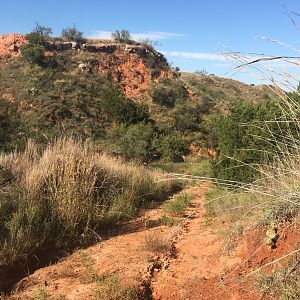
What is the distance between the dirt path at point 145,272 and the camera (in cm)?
411

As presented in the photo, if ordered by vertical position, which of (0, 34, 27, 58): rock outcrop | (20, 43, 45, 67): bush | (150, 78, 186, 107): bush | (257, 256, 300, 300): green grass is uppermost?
(0, 34, 27, 58): rock outcrop

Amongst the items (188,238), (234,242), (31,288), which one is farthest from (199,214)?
(31,288)

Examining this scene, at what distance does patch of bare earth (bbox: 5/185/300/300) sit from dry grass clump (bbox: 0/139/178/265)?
0.40 m

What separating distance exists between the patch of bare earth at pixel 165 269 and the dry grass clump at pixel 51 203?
1.32 feet

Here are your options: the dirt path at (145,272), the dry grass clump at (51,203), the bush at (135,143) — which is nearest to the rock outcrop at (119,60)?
the bush at (135,143)

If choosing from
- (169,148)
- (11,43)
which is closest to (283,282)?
(169,148)

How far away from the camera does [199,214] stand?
8.04 meters

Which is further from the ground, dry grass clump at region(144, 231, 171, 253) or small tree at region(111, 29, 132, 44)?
small tree at region(111, 29, 132, 44)

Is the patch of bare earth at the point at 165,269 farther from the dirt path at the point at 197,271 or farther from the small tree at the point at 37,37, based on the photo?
the small tree at the point at 37,37

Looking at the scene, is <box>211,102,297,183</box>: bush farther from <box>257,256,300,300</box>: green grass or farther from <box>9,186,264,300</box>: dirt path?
<box>257,256,300,300</box>: green grass

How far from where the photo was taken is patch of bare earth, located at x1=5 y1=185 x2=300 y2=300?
3.87 meters

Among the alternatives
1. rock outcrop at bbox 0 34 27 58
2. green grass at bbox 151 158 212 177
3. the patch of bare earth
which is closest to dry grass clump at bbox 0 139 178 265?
the patch of bare earth

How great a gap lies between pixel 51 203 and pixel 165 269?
2.10 m


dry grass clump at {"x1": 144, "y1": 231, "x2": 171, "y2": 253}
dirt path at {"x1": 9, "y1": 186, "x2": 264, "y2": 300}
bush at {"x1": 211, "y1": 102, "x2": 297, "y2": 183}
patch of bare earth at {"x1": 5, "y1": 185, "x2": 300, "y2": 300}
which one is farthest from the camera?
bush at {"x1": 211, "y1": 102, "x2": 297, "y2": 183}
